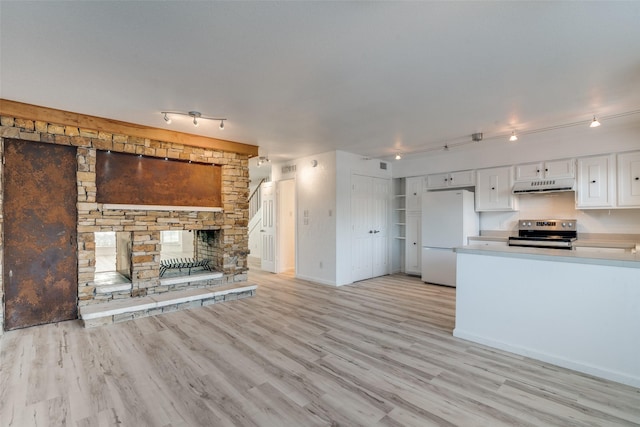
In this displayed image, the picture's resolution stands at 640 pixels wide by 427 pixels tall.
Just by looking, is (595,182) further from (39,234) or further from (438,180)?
(39,234)

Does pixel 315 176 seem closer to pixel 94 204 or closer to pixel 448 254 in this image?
pixel 448 254

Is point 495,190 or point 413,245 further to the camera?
point 413,245

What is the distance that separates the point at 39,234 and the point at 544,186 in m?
7.01

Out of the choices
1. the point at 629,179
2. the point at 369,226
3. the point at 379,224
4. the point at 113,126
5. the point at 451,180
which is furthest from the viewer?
the point at 379,224

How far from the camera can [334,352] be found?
2885 millimetres

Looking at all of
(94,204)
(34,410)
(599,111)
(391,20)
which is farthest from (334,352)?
(599,111)

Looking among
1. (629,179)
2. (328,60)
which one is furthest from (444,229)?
(328,60)

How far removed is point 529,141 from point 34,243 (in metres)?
7.07

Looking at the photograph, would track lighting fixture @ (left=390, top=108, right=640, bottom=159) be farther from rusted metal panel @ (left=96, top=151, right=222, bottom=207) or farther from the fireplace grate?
the fireplace grate

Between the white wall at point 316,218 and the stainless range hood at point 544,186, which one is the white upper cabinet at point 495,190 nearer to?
the stainless range hood at point 544,186

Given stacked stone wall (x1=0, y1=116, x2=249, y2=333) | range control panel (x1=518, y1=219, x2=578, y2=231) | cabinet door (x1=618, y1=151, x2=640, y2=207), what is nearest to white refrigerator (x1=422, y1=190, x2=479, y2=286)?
range control panel (x1=518, y1=219, x2=578, y2=231)

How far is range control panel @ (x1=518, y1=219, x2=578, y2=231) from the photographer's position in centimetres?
475

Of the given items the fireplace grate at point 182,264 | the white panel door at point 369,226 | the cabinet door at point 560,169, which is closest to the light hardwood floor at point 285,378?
the fireplace grate at point 182,264

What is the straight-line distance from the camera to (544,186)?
473 cm
